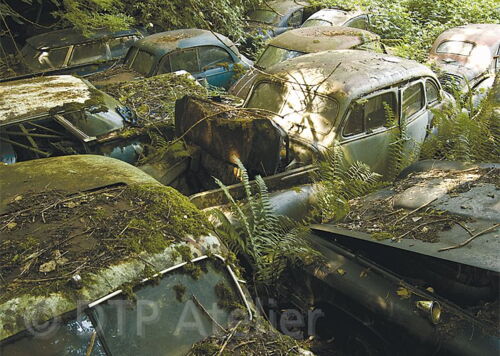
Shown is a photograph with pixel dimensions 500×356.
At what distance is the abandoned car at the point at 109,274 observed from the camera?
2.04m

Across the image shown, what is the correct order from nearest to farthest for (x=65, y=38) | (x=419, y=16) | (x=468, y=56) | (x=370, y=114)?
(x=370, y=114) → (x=65, y=38) → (x=468, y=56) → (x=419, y=16)

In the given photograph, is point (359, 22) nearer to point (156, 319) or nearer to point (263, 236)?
point (263, 236)

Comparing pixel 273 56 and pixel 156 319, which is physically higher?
pixel 273 56

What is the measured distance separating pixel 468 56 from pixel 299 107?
508cm

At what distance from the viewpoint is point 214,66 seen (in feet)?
27.1

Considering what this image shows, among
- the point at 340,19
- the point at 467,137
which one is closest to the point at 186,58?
the point at 340,19

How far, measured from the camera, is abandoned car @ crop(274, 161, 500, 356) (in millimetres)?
2686

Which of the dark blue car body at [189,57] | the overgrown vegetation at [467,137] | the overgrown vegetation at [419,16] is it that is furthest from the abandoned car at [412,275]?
the overgrown vegetation at [419,16]

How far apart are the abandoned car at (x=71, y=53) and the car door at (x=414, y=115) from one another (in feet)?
17.6

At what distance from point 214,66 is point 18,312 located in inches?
267

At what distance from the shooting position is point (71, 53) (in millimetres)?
8109

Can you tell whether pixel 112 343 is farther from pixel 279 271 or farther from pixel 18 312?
pixel 279 271

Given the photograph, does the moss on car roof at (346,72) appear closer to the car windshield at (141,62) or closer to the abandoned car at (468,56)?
the abandoned car at (468,56)

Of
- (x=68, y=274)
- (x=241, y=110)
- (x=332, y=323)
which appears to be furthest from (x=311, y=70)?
(x=68, y=274)
